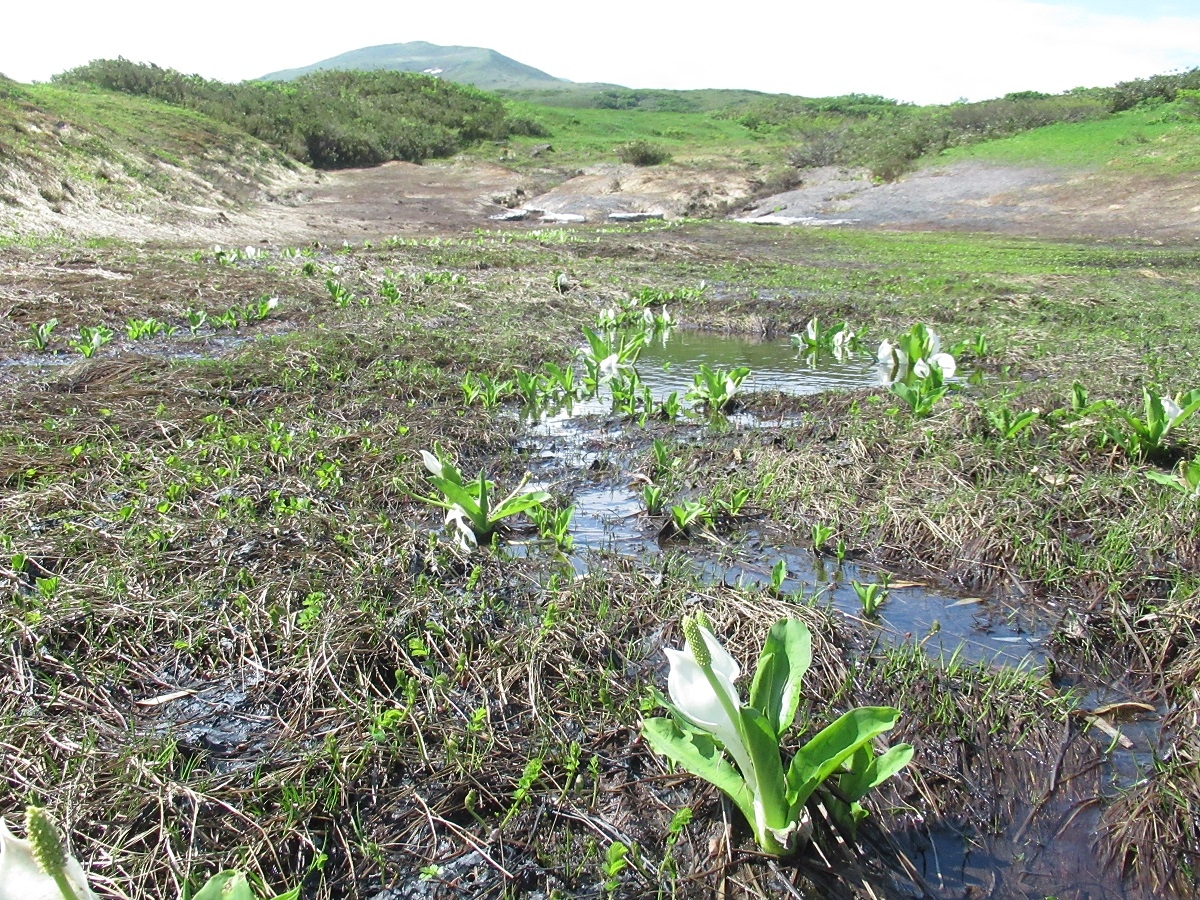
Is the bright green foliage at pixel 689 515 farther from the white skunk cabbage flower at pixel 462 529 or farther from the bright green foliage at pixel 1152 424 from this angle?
the bright green foliage at pixel 1152 424

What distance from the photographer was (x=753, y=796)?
2125mm

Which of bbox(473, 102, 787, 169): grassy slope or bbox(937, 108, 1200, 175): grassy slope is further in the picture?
bbox(473, 102, 787, 169): grassy slope

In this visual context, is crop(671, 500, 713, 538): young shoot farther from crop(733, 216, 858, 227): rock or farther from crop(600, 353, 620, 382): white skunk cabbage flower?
crop(733, 216, 858, 227): rock

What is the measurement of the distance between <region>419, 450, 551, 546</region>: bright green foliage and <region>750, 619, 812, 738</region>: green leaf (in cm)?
177

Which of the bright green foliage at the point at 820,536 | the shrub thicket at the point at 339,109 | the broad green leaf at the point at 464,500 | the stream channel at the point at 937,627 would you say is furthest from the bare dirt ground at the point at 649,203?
the bright green foliage at the point at 820,536

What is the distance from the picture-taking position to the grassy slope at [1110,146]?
24.3 meters

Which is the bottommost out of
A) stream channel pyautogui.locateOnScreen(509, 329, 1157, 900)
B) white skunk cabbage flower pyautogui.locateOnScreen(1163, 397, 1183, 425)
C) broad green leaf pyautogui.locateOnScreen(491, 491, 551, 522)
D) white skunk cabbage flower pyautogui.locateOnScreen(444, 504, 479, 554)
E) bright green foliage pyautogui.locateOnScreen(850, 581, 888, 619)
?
stream channel pyautogui.locateOnScreen(509, 329, 1157, 900)

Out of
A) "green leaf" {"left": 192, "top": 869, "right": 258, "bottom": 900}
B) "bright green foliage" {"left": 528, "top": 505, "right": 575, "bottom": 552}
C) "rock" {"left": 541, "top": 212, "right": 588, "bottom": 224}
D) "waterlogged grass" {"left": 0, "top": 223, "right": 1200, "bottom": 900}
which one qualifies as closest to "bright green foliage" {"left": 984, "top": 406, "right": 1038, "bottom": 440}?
"waterlogged grass" {"left": 0, "top": 223, "right": 1200, "bottom": 900}

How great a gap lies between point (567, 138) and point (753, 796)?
159 ft

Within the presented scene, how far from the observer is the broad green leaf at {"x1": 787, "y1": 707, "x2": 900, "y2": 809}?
2068mm

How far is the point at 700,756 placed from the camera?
2215mm

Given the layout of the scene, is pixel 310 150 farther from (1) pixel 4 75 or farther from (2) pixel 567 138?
(2) pixel 567 138

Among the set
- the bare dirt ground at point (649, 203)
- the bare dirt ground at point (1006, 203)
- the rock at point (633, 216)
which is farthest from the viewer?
the rock at point (633, 216)

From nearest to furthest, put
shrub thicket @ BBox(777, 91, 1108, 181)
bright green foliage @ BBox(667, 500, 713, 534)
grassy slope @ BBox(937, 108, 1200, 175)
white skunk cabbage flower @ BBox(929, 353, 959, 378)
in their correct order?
bright green foliage @ BBox(667, 500, 713, 534), white skunk cabbage flower @ BBox(929, 353, 959, 378), grassy slope @ BBox(937, 108, 1200, 175), shrub thicket @ BBox(777, 91, 1108, 181)
